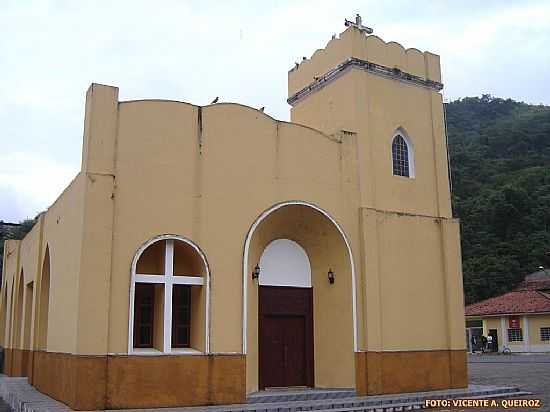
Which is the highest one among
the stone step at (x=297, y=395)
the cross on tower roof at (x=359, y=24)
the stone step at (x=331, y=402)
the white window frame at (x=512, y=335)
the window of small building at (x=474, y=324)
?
the cross on tower roof at (x=359, y=24)

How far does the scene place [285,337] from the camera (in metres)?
13.9

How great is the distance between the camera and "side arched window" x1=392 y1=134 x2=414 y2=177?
48.8 feet

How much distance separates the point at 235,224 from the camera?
12.2 meters

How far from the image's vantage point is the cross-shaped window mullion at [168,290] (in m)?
11.4

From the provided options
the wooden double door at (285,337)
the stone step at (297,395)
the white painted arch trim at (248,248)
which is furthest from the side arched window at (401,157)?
the stone step at (297,395)

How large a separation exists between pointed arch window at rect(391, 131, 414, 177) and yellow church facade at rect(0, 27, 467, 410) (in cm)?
3

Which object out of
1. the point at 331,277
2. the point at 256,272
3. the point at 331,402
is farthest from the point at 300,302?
the point at 331,402

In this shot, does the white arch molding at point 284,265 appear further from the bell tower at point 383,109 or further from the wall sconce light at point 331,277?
the bell tower at point 383,109

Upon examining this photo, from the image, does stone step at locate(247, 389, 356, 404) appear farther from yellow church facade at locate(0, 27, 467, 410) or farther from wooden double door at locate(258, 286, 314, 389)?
wooden double door at locate(258, 286, 314, 389)

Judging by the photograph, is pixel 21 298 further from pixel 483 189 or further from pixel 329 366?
pixel 483 189

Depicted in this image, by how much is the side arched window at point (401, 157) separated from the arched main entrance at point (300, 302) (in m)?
2.54

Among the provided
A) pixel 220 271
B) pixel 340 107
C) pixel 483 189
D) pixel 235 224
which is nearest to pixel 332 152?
pixel 340 107

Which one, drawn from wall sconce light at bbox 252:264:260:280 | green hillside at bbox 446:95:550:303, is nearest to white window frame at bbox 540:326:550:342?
green hillside at bbox 446:95:550:303

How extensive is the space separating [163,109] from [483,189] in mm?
43735
